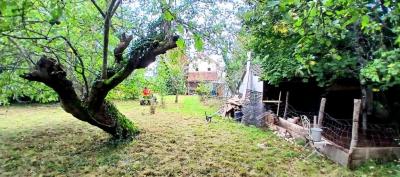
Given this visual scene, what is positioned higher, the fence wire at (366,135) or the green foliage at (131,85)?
the green foliage at (131,85)

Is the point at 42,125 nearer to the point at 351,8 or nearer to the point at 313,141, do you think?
the point at 313,141

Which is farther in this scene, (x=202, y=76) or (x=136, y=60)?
(x=202, y=76)

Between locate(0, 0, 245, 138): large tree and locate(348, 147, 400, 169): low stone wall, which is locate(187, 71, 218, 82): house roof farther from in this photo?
locate(348, 147, 400, 169): low stone wall

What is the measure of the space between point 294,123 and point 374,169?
3.30 m

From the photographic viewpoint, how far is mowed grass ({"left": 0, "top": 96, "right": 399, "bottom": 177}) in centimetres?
569

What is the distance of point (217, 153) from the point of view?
22.7 feet

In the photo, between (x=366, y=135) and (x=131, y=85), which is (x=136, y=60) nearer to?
(x=131, y=85)

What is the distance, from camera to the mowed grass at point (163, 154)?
5688 millimetres

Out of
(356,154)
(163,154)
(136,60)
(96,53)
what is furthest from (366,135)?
(96,53)

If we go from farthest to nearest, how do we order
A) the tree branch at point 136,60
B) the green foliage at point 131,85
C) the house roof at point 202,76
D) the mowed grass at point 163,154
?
the house roof at point 202,76 → the green foliage at point 131,85 → the tree branch at point 136,60 → the mowed grass at point 163,154

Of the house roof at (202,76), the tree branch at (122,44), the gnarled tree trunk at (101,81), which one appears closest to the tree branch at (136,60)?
the gnarled tree trunk at (101,81)

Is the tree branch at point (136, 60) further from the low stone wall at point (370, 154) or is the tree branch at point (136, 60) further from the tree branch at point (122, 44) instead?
the low stone wall at point (370, 154)

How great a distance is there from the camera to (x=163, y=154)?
22.5ft

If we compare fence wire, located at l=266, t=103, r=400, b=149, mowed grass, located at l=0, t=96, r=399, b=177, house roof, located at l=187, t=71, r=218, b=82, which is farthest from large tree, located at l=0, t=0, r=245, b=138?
house roof, located at l=187, t=71, r=218, b=82
